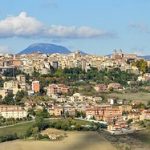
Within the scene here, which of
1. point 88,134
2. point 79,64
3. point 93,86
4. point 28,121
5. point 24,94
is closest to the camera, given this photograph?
point 88,134

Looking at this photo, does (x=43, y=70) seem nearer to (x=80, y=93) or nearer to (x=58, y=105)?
(x=80, y=93)

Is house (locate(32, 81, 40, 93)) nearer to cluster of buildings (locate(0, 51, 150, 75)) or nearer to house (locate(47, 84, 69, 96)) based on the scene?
house (locate(47, 84, 69, 96))

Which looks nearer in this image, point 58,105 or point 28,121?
point 28,121

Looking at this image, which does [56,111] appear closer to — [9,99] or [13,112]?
[13,112]

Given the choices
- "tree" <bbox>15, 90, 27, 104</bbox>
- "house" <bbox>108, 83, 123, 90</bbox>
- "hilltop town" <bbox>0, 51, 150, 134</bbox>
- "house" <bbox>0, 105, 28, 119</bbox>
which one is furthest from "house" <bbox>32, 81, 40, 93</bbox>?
"house" <bbox>0, 105, 28, 119</bbox>

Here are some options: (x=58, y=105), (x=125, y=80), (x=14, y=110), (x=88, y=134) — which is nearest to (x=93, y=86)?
(x=125, y=80)

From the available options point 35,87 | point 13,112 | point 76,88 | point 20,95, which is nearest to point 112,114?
point 13,112

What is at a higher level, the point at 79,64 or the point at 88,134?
the point at 79,64

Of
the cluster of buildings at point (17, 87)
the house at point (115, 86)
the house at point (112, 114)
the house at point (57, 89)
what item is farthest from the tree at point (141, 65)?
the house at point (112, 114)
